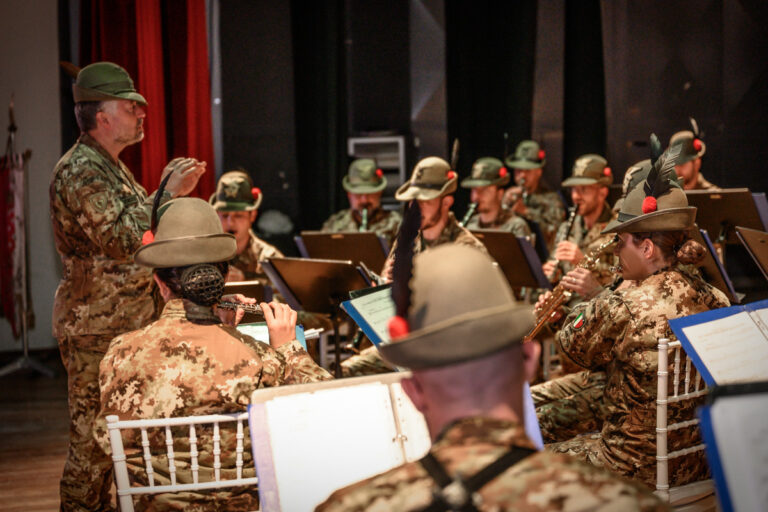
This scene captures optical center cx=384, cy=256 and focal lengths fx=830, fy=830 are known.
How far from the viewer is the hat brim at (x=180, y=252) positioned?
237cm

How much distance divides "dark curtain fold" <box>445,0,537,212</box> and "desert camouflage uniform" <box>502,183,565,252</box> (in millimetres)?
588

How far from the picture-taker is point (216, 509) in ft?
7.36

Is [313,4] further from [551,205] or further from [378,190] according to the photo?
[551,205]

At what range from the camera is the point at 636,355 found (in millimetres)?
2891

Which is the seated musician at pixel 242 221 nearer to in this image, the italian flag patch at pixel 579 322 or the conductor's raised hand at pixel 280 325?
the italian flag patch at pixel 579 322

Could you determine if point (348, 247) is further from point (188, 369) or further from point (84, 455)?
point (188, 369)

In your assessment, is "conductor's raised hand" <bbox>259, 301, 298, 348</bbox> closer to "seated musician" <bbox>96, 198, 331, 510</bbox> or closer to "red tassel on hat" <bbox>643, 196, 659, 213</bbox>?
"seated musician" <bbox>96, 198, 331, 510</bbox>

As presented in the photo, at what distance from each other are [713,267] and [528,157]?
3868mm

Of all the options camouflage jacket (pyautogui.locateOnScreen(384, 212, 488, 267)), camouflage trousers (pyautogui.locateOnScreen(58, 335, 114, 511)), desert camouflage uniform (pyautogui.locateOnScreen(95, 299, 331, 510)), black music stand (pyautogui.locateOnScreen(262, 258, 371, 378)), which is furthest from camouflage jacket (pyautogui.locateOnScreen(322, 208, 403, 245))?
desert camouflage uniform (pyautogui.locateOnScreen(95, 299, 331, 510))

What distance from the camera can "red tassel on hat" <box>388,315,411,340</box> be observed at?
4.45 ft

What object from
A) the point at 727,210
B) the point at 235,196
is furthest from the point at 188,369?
the point at 727,210

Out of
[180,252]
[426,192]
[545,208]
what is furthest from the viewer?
[545,208]

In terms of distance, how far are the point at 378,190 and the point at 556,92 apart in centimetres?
242

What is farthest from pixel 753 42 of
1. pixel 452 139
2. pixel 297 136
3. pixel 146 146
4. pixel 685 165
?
pixel 146 146
